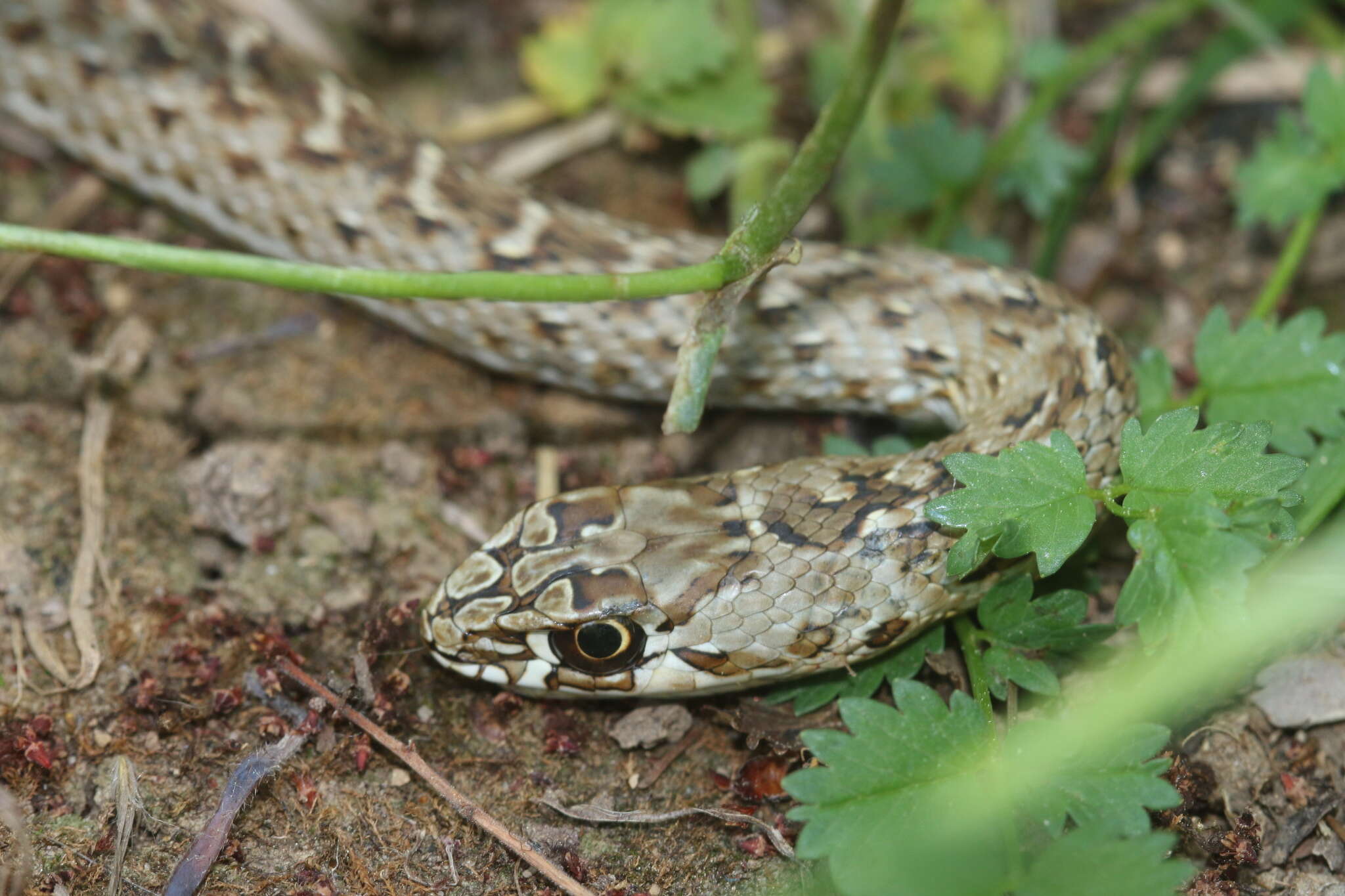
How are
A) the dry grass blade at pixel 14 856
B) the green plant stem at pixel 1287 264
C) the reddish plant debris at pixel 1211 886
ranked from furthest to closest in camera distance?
the green plant stem at pixel 1287 264 < the reddish plant debris at pixel 1211 886 < the dry grass blade at pixel 14 856

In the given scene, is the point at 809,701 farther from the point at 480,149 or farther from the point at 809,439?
the point at 480,149

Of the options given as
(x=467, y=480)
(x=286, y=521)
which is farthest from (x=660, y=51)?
(x=286, y=521)

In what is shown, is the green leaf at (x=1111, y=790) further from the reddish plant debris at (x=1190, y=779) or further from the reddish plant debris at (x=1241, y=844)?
the reddish plant debris at (x=1241, y=844)

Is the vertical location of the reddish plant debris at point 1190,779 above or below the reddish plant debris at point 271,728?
above

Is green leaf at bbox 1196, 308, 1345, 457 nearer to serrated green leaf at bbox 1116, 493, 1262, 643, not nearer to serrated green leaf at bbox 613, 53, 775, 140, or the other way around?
serrated green leaf at bbox 1116, 493, 1262, 643

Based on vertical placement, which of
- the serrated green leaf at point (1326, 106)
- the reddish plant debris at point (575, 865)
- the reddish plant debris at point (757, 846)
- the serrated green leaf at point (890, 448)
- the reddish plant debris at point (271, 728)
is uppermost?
the serrated green leaf at point (1326, 106)

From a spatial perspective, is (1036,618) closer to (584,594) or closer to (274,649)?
(584,594)

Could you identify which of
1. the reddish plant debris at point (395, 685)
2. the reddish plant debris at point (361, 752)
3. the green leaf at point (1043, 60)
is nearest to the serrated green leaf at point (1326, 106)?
the green leaf at point (1043, 60)
